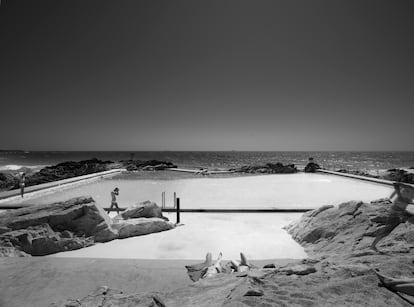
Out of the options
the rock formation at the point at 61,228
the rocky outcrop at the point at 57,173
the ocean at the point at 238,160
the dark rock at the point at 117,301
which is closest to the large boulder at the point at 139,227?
the rock formation at the point at 61,228

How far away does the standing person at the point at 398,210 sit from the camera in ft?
16.0

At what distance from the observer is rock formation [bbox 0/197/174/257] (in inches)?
247

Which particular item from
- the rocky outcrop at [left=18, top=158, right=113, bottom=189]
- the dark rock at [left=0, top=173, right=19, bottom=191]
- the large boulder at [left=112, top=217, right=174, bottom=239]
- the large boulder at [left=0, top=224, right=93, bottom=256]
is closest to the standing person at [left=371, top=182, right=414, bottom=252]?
the large boulder at [left=112, top=217, right=174, bottom=239]

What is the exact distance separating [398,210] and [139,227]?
21.1ft

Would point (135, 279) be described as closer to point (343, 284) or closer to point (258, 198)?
point (343, 284)

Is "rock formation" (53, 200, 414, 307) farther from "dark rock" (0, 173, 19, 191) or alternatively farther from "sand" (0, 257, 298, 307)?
"dark rock" (0, 173, 19, 191)

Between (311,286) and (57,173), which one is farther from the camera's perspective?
(57,173)

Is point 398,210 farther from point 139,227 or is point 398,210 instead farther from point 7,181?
point 7,181

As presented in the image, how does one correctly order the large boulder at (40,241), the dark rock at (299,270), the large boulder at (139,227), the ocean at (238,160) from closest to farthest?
the dark rock at (299,270)
the large boulder at (40,241)
the large boulder at (139,227)
the ocean at (238,160)

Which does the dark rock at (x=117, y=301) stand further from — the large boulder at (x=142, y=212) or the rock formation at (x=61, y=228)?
the large boulder at (x=142, y=212)

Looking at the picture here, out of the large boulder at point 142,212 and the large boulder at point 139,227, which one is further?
the large boulder at point 142,212

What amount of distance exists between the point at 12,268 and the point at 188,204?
24.5 feet

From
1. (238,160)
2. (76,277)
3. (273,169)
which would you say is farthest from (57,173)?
(238,160)

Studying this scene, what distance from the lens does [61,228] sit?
702 cm
